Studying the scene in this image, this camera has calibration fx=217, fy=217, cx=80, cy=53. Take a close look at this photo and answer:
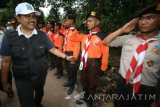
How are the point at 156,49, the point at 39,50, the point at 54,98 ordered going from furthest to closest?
the point at 54,98
the point at 39,50
the point at 156,49

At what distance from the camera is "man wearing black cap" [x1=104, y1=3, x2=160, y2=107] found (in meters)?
2.98

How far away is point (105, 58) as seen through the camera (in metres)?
4.70

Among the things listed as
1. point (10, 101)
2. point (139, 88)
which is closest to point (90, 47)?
point (139, 88)

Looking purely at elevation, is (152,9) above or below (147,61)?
above

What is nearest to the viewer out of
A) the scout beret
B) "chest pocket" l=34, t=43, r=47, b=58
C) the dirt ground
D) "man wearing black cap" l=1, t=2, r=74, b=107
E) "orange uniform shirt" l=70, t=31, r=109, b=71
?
the scout beret

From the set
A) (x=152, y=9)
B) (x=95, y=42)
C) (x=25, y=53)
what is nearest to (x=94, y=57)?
(x=95, y=42)

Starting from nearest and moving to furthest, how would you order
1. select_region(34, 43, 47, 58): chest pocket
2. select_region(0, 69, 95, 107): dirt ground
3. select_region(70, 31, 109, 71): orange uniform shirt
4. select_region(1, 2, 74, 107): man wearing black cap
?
select_region(1, 2, 74, 107): man wearing black cap → select_region(34, 43, 47, 58): chest pocket → select_region(70, 31, 109, 71): orange uniform shirt → select_region(0, 69, 95, 107): dirt ground

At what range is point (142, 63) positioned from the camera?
3.03 metres

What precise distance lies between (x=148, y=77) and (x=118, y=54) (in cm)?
497

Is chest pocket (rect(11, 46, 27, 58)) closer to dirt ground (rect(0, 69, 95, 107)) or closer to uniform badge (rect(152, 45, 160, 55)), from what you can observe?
uniform badge (rect(152, 45, 160, 55))

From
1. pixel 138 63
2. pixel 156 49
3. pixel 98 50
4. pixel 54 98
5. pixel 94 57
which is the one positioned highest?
pixel 156 49

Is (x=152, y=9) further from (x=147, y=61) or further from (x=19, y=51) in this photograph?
(x=19, y=51)

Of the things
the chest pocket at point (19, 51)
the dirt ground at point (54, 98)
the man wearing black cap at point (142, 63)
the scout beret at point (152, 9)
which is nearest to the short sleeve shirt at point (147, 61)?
the man wearing black cap at point (142, 63)

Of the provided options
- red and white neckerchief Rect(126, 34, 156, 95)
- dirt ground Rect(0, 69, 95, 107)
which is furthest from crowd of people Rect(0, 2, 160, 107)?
dirt ground Rect(0, 69, 95, 107)
